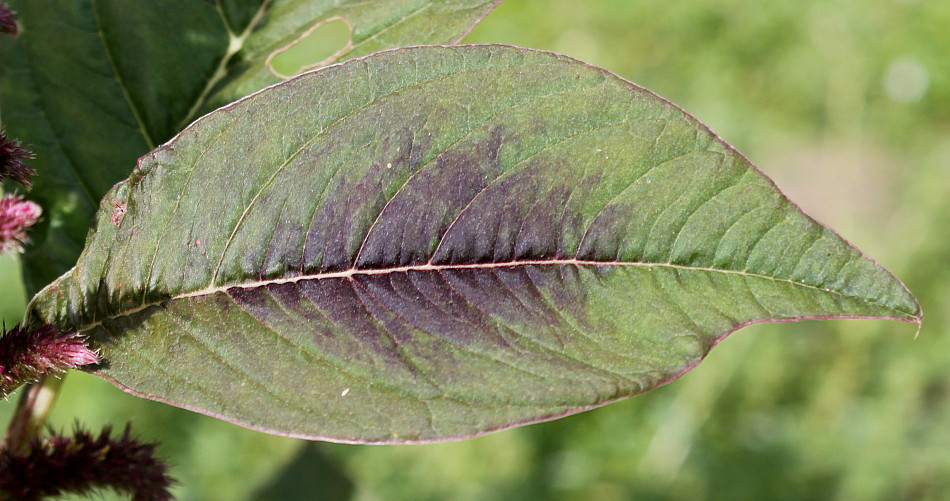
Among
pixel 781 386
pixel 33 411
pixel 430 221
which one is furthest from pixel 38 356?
pixel 781 386

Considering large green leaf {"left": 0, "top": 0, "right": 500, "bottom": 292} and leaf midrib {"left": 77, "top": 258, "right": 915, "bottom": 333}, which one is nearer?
leaf midrib {"left": 77, "top": 258, "right": 915, "bottom": 333}

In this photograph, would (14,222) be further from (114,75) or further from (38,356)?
(114,75)

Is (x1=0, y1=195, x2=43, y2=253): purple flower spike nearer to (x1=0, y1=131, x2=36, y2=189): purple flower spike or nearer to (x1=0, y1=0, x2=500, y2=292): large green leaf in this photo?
(x1=0, y1=131, x2=36, y2=189): purple flower spike

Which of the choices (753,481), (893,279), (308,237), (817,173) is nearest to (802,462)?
(753,481)

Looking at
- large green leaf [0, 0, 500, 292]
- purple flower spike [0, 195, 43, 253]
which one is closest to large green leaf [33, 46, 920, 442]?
purple flower spike [0, 195, 43, 253]

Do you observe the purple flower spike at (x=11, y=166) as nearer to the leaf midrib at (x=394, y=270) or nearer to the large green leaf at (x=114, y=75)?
the leaf midrib at (x=394, y=270)

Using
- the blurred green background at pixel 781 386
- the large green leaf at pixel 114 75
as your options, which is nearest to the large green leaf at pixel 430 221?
the large green leaf at pixel 114 75
